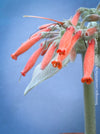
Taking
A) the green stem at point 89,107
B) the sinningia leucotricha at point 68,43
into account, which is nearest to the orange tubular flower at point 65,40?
the sinningia leucotricha at point 68,43

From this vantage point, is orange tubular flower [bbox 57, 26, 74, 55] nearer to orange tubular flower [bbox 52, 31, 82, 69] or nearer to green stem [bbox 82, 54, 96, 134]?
orange tubular flower [bbox 52, 31, 82, 69]

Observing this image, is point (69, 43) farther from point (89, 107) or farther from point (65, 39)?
point (89, 107)

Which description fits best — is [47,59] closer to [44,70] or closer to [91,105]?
[44,70]

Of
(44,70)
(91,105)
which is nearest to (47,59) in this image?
(44,70)

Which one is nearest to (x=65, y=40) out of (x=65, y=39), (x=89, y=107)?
(x=65, y=39)

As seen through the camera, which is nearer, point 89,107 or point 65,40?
point 65,40

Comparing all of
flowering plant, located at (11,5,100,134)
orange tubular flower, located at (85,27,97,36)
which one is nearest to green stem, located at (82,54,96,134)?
flowering plant, located at (11,5,100,134)

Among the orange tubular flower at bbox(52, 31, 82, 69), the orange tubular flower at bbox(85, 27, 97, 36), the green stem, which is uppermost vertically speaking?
the orange tubular flower at bbox(85, 27, 97, 36)
